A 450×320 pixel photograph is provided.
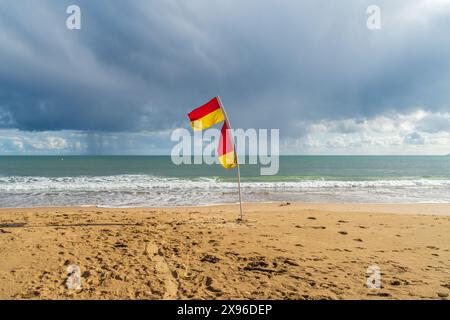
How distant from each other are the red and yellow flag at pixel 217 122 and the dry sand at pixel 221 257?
94.5 inches

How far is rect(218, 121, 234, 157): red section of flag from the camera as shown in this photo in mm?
9100

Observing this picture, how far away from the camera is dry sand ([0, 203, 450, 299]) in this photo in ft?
14.4
